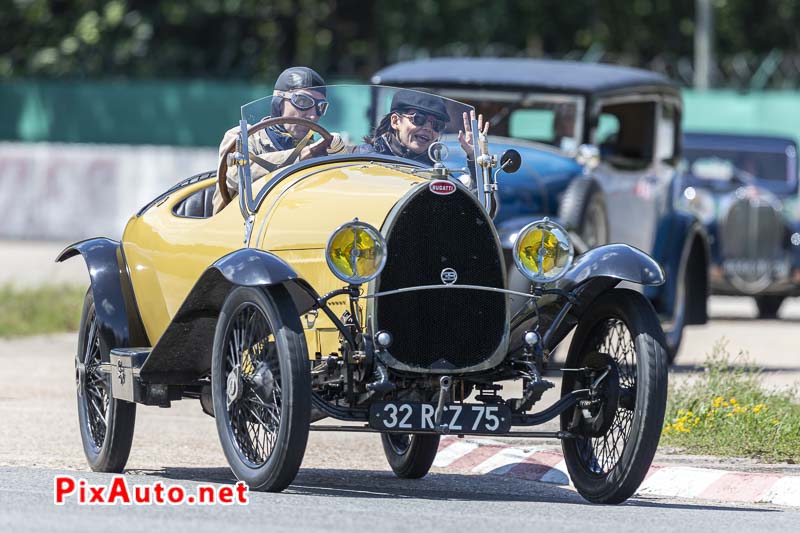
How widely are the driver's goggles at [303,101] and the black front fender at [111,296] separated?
1.21m

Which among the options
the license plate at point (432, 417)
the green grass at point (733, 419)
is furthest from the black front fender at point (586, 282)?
the green grass at point (733, 419)

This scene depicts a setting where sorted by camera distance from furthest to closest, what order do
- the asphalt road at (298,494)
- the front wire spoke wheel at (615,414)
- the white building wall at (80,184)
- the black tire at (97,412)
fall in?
1. the white building wall at (80,184)
2. the black tire at (97,412)
3. the front wire spoke wheel at (615,414)
4. the asphalt road at (298,494)

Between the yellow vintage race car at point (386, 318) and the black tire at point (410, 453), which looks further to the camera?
the black tire at point (410, 453)

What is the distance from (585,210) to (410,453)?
488 centimetres

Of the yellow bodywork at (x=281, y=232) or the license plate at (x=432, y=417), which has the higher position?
the yellow bodywork at (x=281, y=232)

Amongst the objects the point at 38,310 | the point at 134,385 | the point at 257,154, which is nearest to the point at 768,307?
the point at 38,310

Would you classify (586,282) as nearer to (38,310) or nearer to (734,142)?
(38,310)

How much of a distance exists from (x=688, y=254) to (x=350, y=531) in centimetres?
939

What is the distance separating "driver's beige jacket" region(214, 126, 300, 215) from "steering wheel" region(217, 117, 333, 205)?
0.7 inches

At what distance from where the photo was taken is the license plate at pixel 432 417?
6785mm

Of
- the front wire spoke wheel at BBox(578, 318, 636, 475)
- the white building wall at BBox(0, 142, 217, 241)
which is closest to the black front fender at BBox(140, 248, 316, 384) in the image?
the front wire spoke wheel at BBox(578, 318, 636, 475)

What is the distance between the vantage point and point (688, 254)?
14859 mm

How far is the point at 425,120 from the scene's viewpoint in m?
7.96

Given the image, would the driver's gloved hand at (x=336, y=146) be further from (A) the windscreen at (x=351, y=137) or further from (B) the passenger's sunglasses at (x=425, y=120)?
(B) the passenger's sunglasses at (x=425, y=120)
